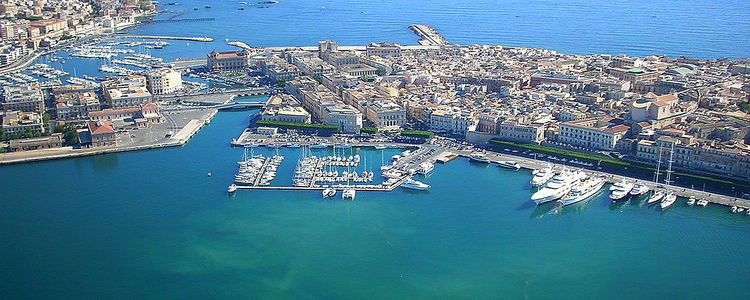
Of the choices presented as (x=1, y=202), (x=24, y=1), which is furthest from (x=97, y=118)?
(x=24, y=1)

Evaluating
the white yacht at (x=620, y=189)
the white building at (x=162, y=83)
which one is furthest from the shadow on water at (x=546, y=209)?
the white building at (x=162, y=83)

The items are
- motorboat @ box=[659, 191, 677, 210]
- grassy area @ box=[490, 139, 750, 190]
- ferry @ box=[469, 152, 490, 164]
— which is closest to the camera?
motorboat @ box=[659, 191, 677, 210]

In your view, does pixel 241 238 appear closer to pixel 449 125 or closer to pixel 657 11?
pixel 449 125

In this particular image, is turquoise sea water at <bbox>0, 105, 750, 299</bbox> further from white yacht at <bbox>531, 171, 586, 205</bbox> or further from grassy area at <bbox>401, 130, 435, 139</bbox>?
grassy area at <bbox>401, 130, 435, 139</bbox>

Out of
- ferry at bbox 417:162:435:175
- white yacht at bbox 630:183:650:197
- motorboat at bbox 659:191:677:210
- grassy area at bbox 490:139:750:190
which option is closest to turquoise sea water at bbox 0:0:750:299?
motorboat at bbox 659:191:677:210

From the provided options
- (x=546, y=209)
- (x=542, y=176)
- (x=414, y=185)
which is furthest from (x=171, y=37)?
(x=546, y=209)

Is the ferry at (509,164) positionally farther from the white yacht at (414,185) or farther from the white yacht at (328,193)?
the white yacht at (328,193)

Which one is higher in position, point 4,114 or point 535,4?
point 535,4
